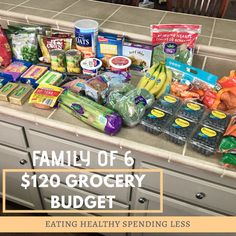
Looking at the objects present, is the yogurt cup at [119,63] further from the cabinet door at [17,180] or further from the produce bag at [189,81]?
the cabinet door at [17,180]

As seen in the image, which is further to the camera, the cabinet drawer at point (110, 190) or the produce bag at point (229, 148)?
the cabinet drawer at point (110, 190)

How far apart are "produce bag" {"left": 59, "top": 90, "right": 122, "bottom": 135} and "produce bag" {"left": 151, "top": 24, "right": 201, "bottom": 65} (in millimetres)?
347

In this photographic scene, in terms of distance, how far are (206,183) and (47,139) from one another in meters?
0.61

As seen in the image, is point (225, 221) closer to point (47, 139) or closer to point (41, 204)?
point (47, 139)

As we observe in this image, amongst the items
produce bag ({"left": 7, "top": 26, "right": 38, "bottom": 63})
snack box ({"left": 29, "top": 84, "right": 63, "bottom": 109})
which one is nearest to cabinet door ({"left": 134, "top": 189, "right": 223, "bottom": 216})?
snack box ({"left": 29, "top": 84, "right": 63, "bottom": 109})

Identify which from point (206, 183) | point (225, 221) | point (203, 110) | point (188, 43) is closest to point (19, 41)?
point (188, 43)

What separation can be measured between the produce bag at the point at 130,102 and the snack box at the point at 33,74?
0.33 metres

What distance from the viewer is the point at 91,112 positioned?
3.05ft

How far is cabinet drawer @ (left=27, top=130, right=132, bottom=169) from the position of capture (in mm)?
1022

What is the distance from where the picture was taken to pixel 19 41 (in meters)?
1.19

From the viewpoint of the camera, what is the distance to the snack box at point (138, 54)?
1.11 m

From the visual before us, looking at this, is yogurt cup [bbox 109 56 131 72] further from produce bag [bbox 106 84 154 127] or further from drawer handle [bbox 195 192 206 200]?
drawer handle [bbox 195 192 206 200]

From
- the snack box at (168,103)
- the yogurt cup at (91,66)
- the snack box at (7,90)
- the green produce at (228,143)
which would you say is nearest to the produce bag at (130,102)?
the snack box at (168,103)

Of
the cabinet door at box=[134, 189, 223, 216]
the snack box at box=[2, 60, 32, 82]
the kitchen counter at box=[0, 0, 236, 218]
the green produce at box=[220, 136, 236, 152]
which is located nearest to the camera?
the green produce at box=[220, 136, 236, 152]
